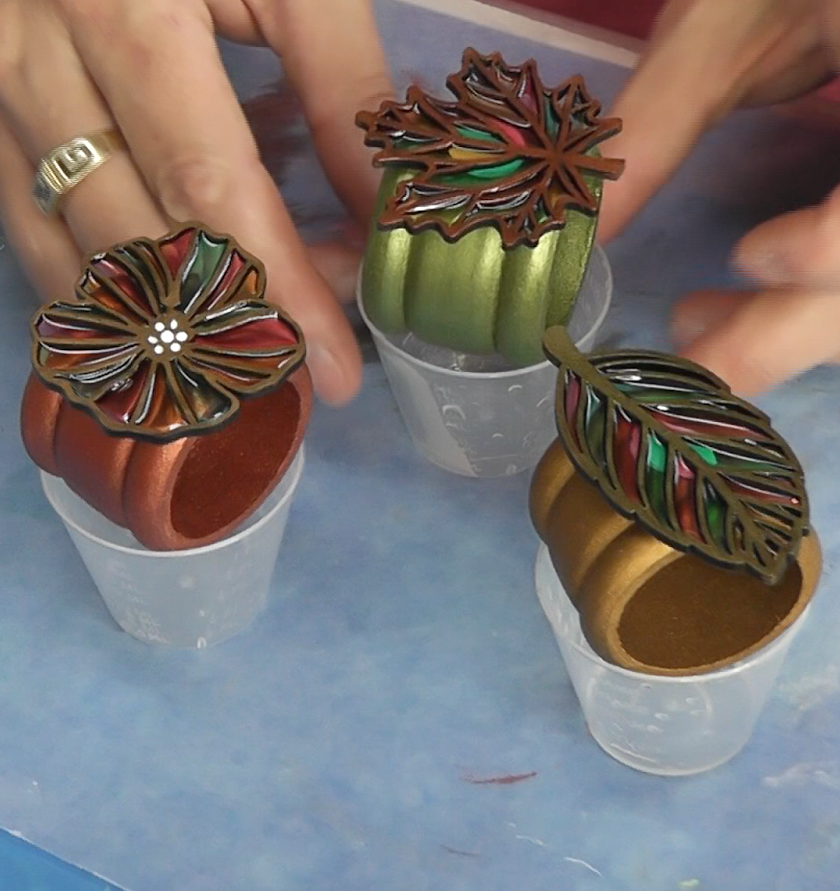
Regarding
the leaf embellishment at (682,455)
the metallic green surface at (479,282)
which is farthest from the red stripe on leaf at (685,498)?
the metallic green surface at (479,282)

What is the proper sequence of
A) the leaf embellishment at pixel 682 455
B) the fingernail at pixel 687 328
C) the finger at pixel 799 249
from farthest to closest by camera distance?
the fingernail at pixel 687 328, the finger at pixel 799 249, the leaf embellishment at pixel 682 455

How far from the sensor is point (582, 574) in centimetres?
46

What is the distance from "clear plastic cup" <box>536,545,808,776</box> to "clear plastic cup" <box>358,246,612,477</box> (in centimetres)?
9

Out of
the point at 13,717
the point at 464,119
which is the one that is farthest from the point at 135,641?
the point at 464,119

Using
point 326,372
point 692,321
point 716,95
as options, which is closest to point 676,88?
point 716,95

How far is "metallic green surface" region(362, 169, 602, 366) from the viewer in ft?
1.72

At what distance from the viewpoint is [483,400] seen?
1.97 feet

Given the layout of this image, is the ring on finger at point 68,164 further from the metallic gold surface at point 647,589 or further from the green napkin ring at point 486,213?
the metallic gold surface at point 647,589

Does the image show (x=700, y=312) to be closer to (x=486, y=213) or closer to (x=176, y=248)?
(x=486, y=213)

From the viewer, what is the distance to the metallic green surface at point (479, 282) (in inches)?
20.7

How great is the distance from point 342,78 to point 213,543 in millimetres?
298

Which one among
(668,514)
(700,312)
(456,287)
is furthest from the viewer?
(700,312)

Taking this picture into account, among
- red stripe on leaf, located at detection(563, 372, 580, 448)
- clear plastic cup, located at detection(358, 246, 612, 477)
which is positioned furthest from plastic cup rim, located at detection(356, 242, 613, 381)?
red stripe on leaf, located at detection(563, 372, 580, 448)

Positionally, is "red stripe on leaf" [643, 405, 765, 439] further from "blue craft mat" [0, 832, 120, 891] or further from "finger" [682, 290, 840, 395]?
"blue craft mat" [0, 832, 120, 891]
